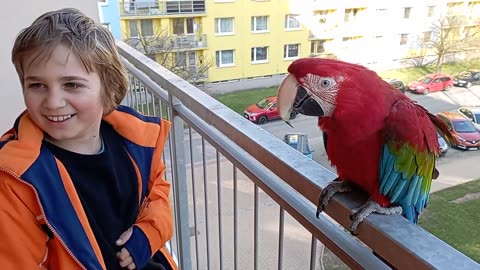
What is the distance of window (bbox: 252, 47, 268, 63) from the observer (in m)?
1.84

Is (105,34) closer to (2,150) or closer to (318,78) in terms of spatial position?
(2,150)

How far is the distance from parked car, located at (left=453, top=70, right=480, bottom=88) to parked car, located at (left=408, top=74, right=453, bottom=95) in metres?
0.03

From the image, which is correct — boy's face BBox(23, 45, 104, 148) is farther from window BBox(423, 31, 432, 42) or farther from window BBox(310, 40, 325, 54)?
window BBox(423, 31, 432, 42)

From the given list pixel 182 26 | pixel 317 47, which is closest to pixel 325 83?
pixel 317 47

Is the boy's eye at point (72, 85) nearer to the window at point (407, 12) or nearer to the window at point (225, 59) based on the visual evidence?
the window at point (225, 59)

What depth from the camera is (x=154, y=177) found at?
0.87 m

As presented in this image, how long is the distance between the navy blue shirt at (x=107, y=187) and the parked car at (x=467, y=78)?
1267 mm

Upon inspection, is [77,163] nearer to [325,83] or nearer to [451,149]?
[325,83]

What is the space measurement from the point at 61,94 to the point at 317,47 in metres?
1.14

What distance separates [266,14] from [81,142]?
1.24 meters

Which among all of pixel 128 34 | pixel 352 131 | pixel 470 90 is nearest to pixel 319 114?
pixel 352 131

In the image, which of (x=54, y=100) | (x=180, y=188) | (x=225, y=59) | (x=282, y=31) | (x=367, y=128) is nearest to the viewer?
(x=367, y=128)

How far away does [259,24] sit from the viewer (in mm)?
1832

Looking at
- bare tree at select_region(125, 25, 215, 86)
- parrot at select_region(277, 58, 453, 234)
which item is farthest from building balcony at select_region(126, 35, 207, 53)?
parrot at select_region(277, 58, 453, 234)
